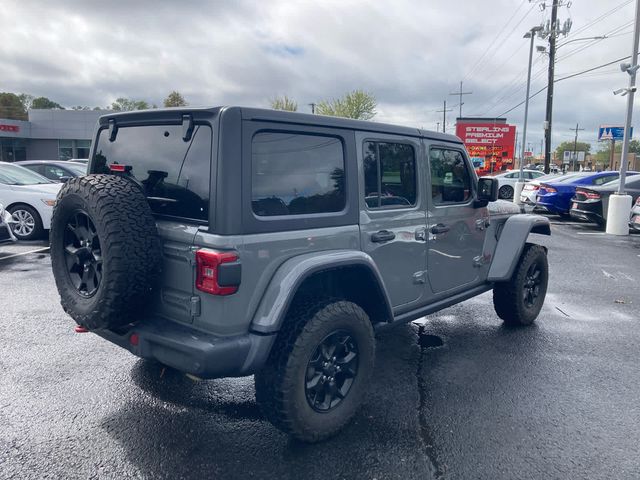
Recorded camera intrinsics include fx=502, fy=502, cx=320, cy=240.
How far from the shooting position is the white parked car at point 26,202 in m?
9.37

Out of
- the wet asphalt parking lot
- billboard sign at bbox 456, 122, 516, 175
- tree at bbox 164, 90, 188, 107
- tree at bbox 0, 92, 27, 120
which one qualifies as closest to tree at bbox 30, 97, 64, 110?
tree at bbox 0, 92, 27, 120

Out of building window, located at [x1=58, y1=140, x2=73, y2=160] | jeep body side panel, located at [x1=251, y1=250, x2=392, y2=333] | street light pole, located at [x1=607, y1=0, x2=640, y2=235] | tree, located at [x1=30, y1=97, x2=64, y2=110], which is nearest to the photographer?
jeep body side panel, located at [x1=251, y1=250, x2=392, y2=333]

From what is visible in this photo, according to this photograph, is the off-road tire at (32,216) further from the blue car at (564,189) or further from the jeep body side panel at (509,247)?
the blue car at (564,189)

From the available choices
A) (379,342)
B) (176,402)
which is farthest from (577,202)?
(176,402)

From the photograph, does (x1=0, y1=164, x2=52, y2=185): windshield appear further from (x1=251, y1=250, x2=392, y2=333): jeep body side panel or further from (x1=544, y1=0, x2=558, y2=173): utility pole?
(x1=544, y1=0, x2=558, y2=173): utility pole

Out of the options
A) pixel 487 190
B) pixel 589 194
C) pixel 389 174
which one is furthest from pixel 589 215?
pixel 389 174

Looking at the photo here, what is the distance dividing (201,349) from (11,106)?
3525 inches

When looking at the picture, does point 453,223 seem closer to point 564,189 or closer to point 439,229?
point 439,229

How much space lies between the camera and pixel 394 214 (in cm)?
358

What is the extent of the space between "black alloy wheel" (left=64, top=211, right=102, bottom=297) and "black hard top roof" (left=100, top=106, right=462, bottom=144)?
741 mm

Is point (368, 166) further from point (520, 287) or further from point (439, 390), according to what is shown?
point (520, 287)

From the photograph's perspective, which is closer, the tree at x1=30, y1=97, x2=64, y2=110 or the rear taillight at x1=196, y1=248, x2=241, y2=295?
the rear taillight at x1=196, y1=248, x2=241, y2=295

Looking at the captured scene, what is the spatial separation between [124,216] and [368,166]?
1630 mm

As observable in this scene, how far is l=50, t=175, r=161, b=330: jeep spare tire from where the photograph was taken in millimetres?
2609
